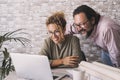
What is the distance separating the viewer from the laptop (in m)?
1.61

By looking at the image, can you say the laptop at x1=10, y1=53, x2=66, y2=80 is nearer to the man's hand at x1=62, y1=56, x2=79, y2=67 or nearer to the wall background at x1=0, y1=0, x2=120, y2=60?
the man's hand at x1=62, y1=56, x2=79, y2=67

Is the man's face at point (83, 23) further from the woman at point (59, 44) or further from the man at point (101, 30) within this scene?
the woman at point (59, 44)

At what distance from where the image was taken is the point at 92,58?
2.77 meters

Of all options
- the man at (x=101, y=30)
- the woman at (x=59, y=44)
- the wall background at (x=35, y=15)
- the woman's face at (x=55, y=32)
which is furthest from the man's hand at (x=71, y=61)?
the wall background at (x=35, y=15)

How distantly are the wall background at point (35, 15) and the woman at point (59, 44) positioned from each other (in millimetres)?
517

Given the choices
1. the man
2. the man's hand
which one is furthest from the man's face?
the man's hand

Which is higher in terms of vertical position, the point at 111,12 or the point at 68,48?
the point at 111,12

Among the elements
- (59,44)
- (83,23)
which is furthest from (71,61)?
(83,23)

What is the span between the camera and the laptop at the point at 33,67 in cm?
161

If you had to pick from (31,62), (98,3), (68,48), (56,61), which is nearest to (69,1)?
(98,3)

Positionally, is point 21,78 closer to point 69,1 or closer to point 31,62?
point 31,62

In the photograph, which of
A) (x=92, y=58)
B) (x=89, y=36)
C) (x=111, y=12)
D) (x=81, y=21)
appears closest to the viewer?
(x=81, y=21)

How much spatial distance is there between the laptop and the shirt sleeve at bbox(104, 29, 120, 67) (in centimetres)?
58

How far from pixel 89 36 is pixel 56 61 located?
1.50 ft
